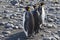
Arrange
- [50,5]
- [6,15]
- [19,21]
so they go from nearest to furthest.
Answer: [19,21], [6,15], [50,5]

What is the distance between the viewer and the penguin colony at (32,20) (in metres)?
7.99

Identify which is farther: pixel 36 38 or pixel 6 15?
pixel 6 15

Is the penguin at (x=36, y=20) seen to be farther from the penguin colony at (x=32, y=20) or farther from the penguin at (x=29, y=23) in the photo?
the penguin at (x=29, y=23)

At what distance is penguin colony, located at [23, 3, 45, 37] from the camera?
799 cm

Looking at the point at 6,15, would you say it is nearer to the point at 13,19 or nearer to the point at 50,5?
the point at 13,19

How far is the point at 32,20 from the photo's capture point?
26.4 ft

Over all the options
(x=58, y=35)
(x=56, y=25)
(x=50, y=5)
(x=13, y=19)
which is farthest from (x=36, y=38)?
(x=50, y=5)

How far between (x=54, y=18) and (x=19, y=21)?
1270 mm

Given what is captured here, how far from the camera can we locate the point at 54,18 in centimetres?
1007

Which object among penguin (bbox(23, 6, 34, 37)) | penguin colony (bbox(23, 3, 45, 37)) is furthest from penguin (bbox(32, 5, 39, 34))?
penguin (bbox(23, 6, 34, 37))

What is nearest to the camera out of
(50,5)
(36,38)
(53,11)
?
(36,38)

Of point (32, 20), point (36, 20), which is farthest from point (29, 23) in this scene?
point (36, 20)

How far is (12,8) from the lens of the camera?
11.9 meters

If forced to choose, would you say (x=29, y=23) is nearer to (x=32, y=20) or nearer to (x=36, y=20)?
(x=32, y=20)
